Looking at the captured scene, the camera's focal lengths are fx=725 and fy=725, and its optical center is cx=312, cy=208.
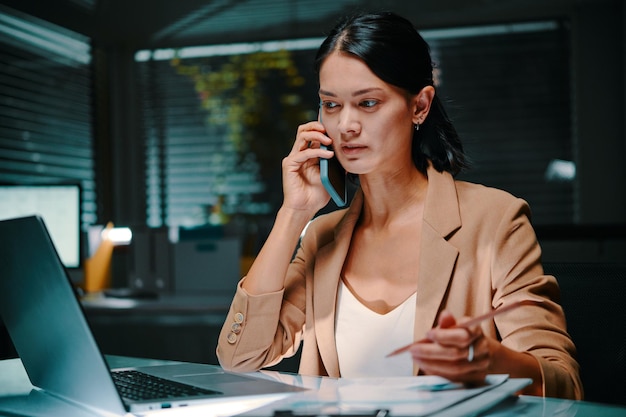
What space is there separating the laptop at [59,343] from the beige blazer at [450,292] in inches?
10.4

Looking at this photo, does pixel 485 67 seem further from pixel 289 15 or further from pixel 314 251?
pixel 314 251

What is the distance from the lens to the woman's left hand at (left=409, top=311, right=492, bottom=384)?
0.88 m

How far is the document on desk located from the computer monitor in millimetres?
2411

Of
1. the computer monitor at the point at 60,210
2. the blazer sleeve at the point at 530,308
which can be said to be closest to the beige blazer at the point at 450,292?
the blazer sleeve at the point at 530,308

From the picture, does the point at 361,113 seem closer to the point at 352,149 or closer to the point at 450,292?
the point at 352,149

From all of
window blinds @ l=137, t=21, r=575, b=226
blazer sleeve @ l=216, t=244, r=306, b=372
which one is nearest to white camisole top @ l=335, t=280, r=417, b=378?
blazer sleeve @ l=216, t=244, r=306, b=372

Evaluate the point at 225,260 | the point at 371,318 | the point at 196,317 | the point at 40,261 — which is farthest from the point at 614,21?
the point at 40,261

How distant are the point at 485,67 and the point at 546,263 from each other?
3.16 metres

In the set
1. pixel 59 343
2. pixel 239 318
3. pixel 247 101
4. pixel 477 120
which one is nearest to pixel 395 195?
pixel 239 318

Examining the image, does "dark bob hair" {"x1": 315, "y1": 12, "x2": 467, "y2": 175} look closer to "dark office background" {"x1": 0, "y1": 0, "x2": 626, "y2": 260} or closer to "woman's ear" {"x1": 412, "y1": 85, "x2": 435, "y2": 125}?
"woman's ear" {"x1": 412, "y1": 85, "x2": 435, "y2": 125}

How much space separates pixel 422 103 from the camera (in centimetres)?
149

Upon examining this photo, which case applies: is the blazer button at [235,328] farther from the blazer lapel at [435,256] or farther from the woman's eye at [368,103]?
the woman's eye at [368,103]

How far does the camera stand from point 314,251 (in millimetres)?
1569

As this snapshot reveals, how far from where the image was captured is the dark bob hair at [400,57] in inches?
54.5
